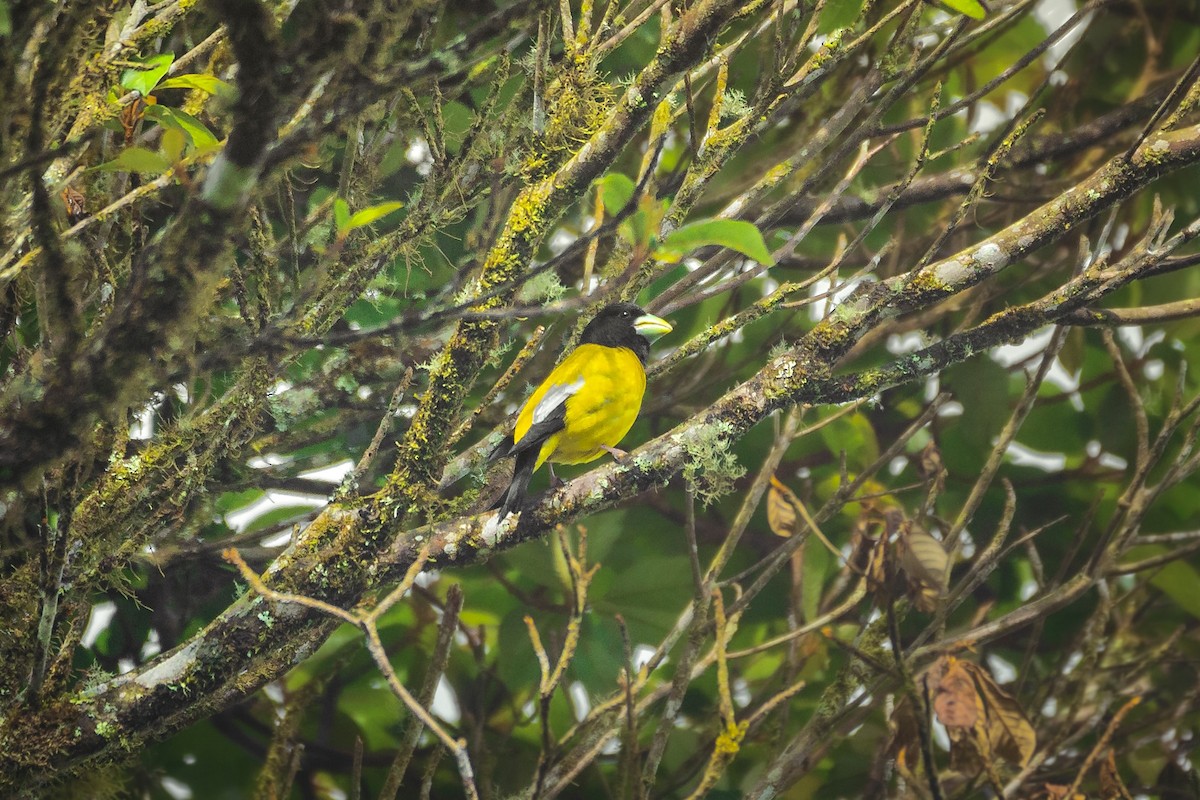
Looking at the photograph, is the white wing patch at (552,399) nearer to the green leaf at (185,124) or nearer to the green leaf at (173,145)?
the green leaf at (185,124)

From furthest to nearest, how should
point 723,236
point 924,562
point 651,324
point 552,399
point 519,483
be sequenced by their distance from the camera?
point 651,324 < point 552,399 < point 924,562 < point 519,483 < point 723,236

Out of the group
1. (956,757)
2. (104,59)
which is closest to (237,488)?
(104,59)

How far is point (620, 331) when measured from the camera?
3.46m

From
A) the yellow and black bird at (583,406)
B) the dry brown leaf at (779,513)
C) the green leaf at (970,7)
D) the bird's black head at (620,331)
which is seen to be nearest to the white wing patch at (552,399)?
the yellow and black bird at (583,406)

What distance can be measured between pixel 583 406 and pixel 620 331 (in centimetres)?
57

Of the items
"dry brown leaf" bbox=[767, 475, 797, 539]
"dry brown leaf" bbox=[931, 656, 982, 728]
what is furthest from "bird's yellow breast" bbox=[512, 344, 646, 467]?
"dry brown leaf" bbox=[931, 656, 982, 728]

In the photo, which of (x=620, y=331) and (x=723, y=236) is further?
(x=620, y=331)

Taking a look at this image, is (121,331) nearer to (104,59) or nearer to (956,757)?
(104,59)

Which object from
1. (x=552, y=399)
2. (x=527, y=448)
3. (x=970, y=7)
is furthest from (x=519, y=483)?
(x=970, y=7)

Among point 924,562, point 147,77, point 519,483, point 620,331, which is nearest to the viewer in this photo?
point 147,77

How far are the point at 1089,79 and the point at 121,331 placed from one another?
A: 402cm

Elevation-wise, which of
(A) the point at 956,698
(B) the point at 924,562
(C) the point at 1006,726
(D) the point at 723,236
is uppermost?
(D) the point at 723,236

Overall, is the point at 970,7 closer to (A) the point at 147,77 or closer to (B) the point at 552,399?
(B) the point at 552,399

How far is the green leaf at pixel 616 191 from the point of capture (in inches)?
57.9
